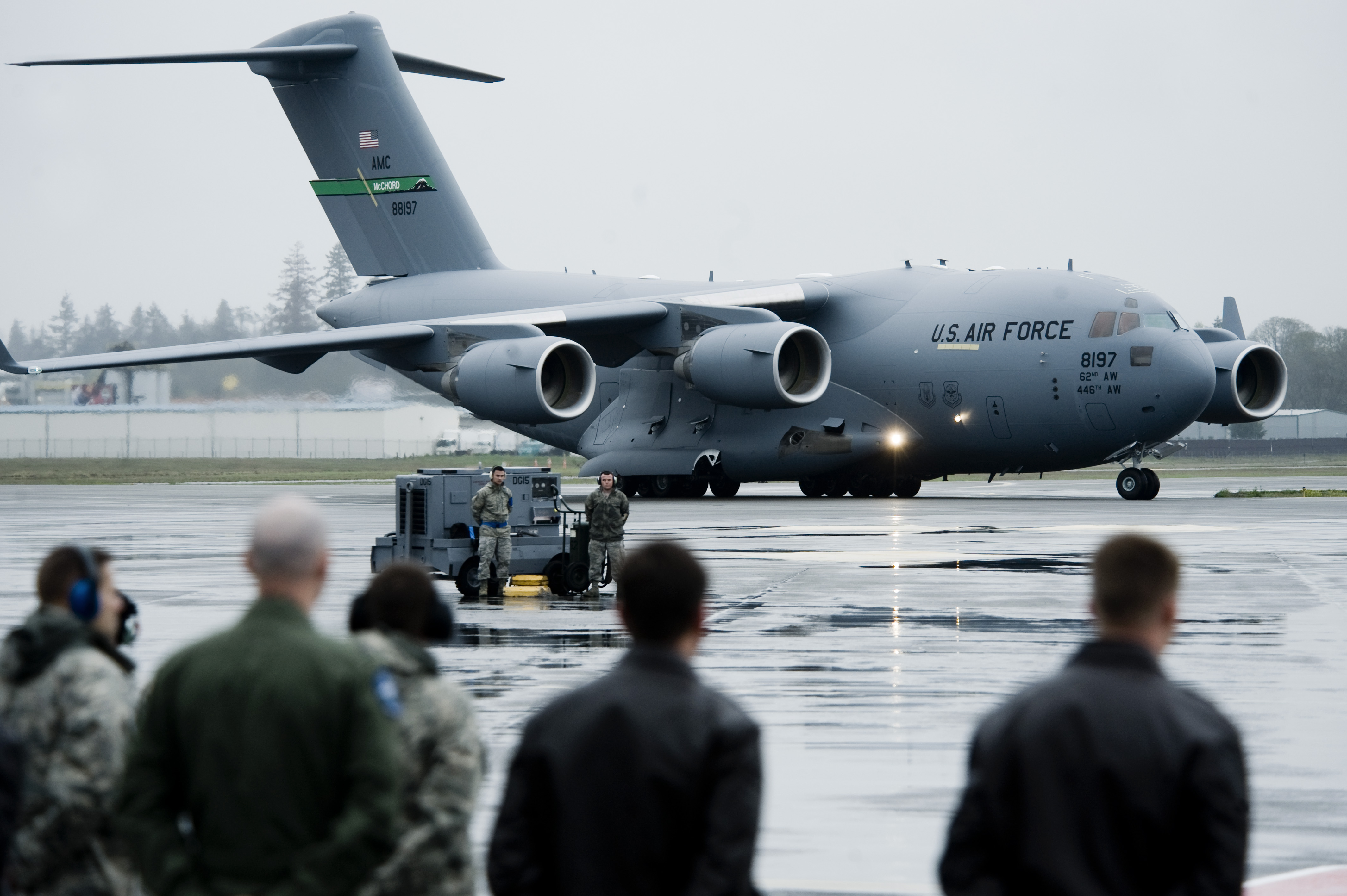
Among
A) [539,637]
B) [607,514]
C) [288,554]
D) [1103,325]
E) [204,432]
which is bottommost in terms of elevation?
[539,637]

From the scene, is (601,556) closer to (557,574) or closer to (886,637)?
(557,574)

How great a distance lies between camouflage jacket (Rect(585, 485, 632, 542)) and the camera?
14.9m

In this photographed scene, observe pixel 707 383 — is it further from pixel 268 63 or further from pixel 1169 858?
pixel 1169 858

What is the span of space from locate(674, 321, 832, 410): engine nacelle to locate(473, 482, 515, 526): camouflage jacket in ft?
46.9

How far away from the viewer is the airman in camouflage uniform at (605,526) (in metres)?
14.9

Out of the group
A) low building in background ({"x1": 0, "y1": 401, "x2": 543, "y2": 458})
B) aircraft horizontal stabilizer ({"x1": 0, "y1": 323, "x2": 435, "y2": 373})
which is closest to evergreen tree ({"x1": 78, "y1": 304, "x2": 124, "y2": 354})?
low building in background ({"x1": 0, "y1": 401, "x2": 543, "y2": 458})

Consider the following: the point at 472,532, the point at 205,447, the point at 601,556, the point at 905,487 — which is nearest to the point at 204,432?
the point at 205,447

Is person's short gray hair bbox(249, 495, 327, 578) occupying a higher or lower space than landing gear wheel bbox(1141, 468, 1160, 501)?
higher

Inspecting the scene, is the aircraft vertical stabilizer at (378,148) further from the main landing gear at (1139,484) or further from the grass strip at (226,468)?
the grass strip at (226,468)

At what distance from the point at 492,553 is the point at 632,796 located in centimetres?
1185

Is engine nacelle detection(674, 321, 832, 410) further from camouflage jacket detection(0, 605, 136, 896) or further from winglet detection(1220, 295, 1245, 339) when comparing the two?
Result: camouflage jacket detection(0, 605, 136, 896)

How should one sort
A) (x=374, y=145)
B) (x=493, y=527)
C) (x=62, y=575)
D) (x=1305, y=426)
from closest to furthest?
(x=62, y=575) → (x=493, y=527) → (x=374, y=145) → (x=1305, y=426)

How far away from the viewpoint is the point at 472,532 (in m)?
15.5

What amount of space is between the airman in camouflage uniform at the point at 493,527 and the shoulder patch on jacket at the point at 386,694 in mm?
11549
